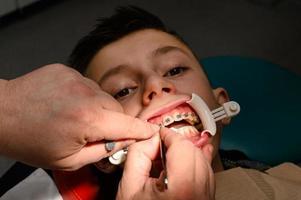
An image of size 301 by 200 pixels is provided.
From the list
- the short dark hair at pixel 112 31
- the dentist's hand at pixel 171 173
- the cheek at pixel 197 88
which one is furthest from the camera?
the short dark hair at pixel 112 31

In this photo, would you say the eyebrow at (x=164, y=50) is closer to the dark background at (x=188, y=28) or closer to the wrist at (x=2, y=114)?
the wrist at (x=2, y=114)

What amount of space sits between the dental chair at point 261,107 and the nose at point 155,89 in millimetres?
702

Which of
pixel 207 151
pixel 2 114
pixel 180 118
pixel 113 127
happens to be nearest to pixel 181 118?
pixel 180 118

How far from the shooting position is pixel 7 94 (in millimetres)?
856

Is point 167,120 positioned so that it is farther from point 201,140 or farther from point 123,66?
point 123,66

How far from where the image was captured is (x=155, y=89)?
1.03 meters

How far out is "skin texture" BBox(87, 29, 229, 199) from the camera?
0.79m

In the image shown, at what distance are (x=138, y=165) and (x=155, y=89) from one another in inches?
9.0

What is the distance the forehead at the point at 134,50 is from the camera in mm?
1186

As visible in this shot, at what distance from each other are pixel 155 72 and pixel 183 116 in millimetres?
167

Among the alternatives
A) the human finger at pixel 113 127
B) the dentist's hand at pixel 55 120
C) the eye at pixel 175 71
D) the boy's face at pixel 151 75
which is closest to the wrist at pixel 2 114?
the dentist's hand at pixel 55 120

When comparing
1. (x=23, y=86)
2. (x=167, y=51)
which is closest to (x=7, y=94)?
(x=23, y=86)

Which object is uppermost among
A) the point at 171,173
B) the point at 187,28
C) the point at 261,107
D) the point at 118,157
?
the point at 171,173

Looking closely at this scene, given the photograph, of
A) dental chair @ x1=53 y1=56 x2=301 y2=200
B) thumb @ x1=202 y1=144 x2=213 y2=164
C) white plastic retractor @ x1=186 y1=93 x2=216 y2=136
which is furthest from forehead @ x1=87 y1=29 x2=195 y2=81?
dental chair @ x1=53 y1=56 x2=301 y2=200
